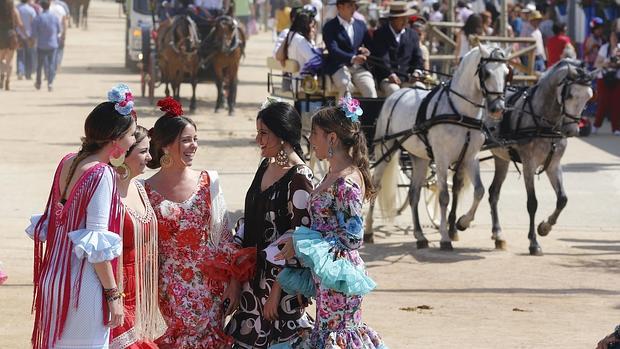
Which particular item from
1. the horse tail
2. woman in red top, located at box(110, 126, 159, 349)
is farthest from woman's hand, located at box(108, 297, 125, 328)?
the horse tail

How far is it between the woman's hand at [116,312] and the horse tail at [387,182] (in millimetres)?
8810

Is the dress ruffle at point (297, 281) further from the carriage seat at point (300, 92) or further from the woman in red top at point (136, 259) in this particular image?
the carriage seat at point (300, 92)

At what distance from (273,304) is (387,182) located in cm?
821

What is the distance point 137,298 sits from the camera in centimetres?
646

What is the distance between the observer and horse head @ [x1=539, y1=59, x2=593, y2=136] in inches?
564

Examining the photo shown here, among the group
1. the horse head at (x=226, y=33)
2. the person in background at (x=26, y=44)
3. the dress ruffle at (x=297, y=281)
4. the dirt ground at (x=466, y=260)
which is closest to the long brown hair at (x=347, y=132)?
the dress ruffle at (x=297, y=281)

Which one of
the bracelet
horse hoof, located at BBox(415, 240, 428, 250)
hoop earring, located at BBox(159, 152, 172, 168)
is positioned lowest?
horse hoof, located at BBox(415, 240, 428, 250)

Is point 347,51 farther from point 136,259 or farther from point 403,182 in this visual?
point 136,259

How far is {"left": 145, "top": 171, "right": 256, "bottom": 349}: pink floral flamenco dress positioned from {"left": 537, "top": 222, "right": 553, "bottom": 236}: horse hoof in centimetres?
812

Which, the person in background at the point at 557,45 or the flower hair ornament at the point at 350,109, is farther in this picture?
the person in background at the point at 557,45

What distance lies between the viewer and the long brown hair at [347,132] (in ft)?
22.1

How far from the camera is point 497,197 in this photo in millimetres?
15109

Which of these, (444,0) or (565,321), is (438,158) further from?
(444,0)

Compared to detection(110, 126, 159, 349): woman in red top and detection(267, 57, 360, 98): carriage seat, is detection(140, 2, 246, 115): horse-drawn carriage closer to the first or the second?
detection(267, 57, 360, 98): carriage seat
